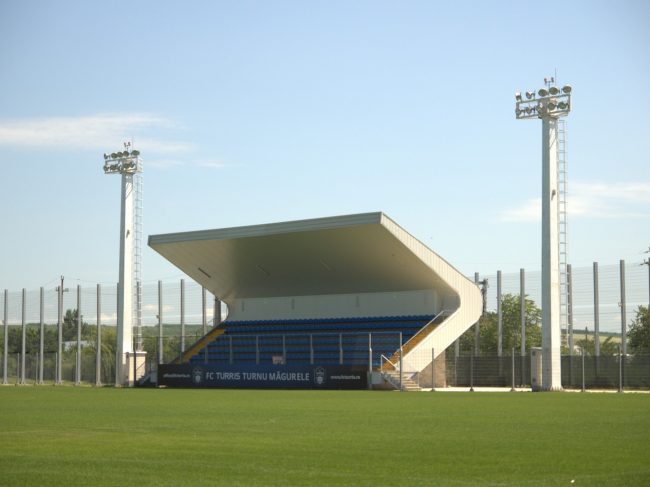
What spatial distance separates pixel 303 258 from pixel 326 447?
32533 mm

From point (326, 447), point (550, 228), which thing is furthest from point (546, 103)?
point (326, 447)

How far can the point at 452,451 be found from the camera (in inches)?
512

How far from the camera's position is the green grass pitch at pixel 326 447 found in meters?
10.6

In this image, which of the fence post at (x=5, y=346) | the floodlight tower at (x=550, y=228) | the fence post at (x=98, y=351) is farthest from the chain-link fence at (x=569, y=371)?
the fence post at (x=5, y=346)

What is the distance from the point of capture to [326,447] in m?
13.6

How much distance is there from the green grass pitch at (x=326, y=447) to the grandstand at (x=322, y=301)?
19.4m

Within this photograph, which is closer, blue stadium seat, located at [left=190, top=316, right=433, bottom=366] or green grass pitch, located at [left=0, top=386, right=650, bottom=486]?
green grass pitch, located at [left=0, top=386, right=650, bottom=486]

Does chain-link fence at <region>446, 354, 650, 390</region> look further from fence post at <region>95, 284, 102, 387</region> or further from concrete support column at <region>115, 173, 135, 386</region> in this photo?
fence post at <region>95, 284, 102, 387</region>

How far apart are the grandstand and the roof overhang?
0.05 metres

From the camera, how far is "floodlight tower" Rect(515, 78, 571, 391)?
39.9m

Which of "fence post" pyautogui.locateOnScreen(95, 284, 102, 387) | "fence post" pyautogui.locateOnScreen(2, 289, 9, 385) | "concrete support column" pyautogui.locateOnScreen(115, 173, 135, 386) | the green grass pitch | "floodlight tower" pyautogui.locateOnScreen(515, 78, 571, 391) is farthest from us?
"fence post" pyautogui.locateOnScreen(2, 289, 9, 385)

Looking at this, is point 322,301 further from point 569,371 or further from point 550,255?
point 550,255

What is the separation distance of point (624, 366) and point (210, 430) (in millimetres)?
27531

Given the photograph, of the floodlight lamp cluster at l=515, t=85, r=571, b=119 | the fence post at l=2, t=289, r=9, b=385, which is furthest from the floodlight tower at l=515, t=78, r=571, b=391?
the fence post at l=2, t=289, r=9, b=385
